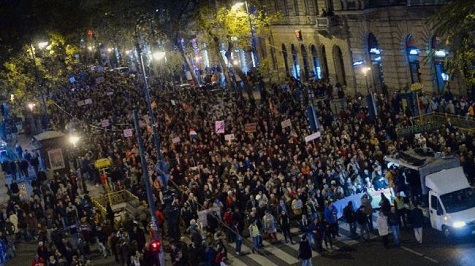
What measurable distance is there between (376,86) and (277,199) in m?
23.4

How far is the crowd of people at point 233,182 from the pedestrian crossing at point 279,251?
0.88 ft

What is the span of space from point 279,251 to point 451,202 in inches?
215

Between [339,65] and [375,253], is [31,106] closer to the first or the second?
[339,65]

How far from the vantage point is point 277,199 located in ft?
87.1

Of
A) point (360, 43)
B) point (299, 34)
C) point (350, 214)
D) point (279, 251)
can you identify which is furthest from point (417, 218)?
point (299, 34)

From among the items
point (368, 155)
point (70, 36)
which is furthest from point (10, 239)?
point (70, 36)

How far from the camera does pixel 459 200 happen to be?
2264cm

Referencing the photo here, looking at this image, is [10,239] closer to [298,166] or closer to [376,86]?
[298,166]

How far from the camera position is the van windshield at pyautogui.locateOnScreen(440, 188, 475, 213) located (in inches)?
884

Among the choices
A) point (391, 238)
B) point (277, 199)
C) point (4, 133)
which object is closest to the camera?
point (391, 238)

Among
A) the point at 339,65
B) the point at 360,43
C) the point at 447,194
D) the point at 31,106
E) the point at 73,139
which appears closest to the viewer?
the point at 447,194

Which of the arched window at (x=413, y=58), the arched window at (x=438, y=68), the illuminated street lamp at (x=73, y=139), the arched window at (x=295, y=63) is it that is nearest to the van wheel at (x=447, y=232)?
the arched window at (x=438, y=68)

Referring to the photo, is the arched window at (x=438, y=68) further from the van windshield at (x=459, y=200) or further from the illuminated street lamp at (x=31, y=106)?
the illuminated street lamp at (x=31, y=106)

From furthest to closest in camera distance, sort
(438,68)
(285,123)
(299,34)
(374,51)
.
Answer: (299,34) → (374,51) → (438,68) → (285,123)
